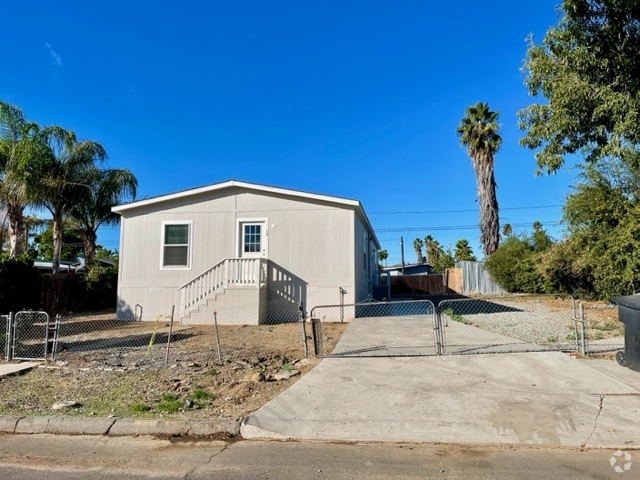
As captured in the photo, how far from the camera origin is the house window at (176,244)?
15164 millimetres

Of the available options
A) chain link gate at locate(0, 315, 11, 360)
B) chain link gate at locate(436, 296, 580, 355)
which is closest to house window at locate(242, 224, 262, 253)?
chain link gate at locate(436, 296, 580, 355)

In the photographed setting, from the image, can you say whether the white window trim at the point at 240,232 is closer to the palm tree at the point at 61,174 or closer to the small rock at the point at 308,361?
the small rock at the point at 308,361

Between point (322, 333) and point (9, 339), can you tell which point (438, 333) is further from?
point (9, 339)

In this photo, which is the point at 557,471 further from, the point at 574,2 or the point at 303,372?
the point at 574,2

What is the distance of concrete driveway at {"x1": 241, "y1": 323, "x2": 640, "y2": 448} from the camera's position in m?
4.49

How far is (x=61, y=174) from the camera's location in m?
20.1

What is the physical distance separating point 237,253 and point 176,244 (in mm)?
2315

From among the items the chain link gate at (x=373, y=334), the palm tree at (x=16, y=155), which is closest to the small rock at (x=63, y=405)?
the chain link gate at (x=373, y=334)

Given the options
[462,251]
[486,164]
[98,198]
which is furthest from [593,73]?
[462,251]

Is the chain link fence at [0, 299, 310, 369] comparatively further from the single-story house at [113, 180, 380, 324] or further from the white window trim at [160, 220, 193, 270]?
the white window trim at [160, 220, 193, 270]

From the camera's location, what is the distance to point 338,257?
14273 mm

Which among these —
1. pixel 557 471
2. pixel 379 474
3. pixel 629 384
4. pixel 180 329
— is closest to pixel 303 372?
pixel 379 474

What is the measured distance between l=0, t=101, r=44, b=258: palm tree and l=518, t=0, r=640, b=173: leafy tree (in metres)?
19.5

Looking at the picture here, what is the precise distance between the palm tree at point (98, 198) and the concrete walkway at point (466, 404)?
63.0ft
